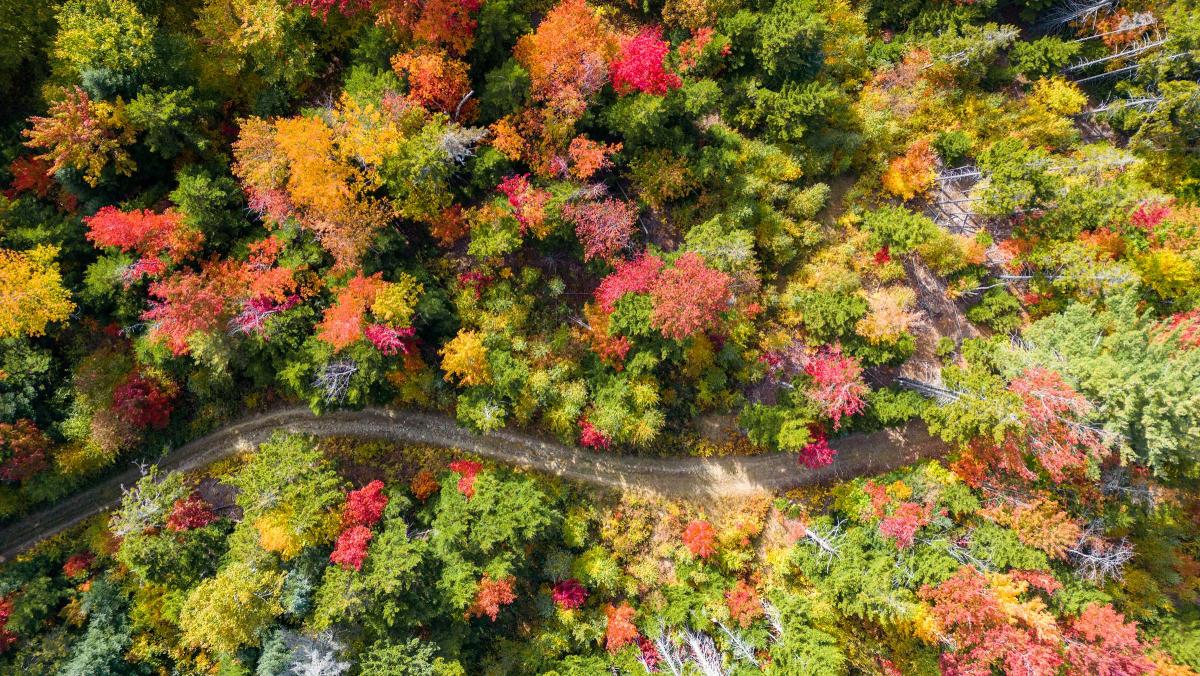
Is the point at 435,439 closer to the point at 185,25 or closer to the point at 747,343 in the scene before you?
the point at 747,343

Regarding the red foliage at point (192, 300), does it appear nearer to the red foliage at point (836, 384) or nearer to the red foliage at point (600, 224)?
the red foliage at point (600, 224)

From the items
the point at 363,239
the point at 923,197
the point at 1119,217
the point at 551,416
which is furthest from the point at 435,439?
the point at 1119,217

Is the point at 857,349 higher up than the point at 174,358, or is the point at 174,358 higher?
the point at 174,358

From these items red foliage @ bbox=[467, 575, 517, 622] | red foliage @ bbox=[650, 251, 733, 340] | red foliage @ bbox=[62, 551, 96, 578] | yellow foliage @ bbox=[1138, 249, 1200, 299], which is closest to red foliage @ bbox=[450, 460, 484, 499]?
red foliage @ bbox=[467, 575, 517, 622]

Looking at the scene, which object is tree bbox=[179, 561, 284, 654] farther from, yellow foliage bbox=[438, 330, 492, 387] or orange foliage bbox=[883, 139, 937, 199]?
orange foliage bbox=[883, 139, 937, 199]

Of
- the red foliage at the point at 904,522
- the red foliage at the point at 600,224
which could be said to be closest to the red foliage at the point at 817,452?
the red foliage at the point at 904,522

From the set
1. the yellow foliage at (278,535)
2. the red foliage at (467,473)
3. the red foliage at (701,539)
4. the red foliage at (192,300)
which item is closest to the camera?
the yellow foliage at (278,535)
